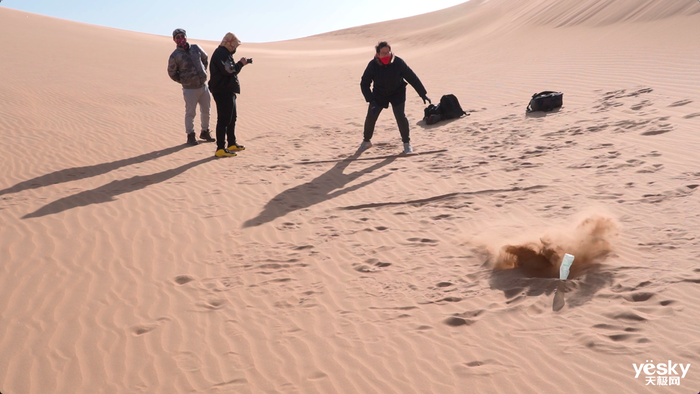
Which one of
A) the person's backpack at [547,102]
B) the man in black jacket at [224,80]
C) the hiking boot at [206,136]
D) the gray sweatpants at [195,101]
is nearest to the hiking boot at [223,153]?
the man in black jacket at [224,80]

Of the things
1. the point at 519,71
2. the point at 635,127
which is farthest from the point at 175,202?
the point at 519,71

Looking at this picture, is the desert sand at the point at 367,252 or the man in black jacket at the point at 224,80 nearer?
the desert sand at the point at 367,252

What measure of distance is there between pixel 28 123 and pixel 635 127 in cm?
1151

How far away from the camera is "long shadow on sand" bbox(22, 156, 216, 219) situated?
6.25 m

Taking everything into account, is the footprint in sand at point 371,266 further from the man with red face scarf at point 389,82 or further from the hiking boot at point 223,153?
the hiking boot at point 223,153

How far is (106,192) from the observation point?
6871 millimetres

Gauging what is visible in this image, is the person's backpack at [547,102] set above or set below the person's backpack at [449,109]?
above

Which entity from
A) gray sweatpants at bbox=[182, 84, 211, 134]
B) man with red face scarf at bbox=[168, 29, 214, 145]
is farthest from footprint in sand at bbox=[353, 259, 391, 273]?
gray sweatpants at bbox=[182, 84, 211, 134]

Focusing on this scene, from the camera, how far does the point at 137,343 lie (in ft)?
11.8

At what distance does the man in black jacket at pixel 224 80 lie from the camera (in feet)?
26.2

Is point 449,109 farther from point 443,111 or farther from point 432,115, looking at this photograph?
point 432,115

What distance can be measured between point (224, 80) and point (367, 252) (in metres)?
4.47
